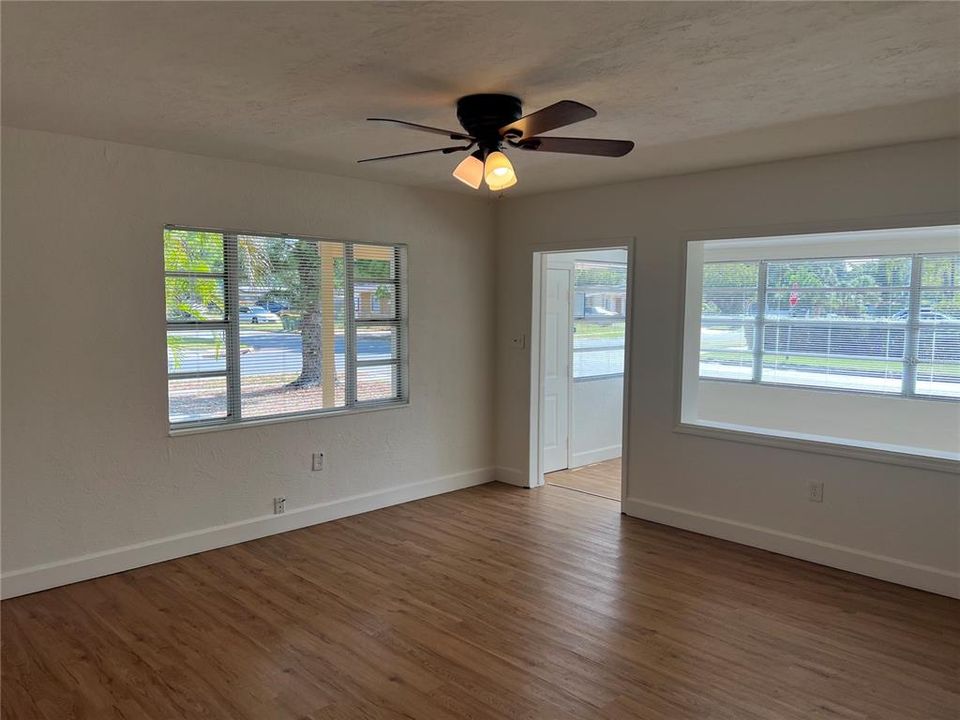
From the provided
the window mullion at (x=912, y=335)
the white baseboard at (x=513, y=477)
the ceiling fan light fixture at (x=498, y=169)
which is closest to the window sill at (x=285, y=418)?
the white baseboard at (x=513, y=477)

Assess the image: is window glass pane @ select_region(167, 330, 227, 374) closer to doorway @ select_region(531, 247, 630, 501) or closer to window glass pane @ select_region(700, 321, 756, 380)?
doorway @ select_region(531, 247, 630, 501)

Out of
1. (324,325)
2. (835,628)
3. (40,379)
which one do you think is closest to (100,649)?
(40,379)

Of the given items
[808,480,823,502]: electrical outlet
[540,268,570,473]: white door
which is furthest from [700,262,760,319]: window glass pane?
[808,480,823,502]: electrical outlet

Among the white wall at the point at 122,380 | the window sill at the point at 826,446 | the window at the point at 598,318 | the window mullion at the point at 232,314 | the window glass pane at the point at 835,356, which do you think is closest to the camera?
the white wall at the point at 122,380

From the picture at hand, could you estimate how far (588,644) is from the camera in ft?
9.66

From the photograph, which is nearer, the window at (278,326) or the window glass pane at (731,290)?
the window at (278,326)

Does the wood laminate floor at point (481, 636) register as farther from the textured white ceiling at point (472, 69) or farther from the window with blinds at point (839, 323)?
the window with blinds at point (839, 323)

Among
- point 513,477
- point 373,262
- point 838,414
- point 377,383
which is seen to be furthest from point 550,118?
point 838,414

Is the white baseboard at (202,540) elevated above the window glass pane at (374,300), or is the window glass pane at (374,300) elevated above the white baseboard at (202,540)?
the window glass pane at (374,300)

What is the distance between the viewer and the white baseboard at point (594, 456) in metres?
6.20

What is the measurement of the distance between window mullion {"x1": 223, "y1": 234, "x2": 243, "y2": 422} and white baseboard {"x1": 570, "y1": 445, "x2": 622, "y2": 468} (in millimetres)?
3252

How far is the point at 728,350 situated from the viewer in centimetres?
674

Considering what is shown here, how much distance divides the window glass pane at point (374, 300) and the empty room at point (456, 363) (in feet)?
0.06

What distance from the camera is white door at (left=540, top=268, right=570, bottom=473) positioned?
18.7 feet
